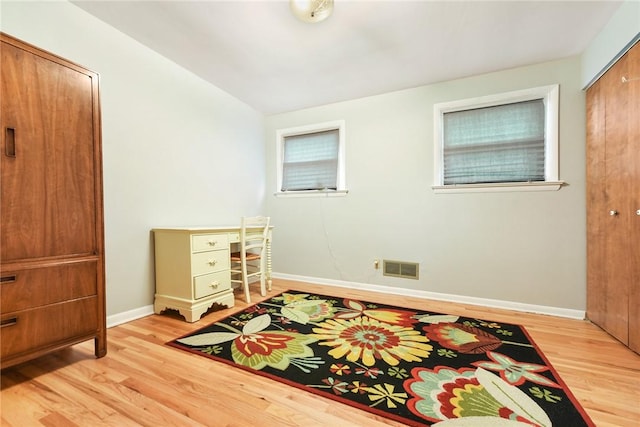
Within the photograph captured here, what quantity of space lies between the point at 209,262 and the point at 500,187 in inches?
111

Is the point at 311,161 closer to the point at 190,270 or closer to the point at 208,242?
the point at 208,242

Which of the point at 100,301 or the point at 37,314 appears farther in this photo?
the point at 100,301

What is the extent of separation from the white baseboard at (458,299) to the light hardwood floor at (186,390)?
17.4 inches

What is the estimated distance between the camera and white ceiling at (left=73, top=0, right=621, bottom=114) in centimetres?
177

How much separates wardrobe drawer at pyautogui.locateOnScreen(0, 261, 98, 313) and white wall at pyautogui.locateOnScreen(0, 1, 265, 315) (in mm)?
590

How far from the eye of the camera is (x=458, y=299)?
263 centimetres

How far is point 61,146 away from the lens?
4.63 feet

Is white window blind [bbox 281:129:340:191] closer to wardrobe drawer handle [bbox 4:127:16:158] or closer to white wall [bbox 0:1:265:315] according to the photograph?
white wall [bbox 0:1:265:315]

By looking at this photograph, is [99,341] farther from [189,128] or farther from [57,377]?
[189,128]

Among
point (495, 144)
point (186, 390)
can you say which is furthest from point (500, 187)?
point (186, 390)

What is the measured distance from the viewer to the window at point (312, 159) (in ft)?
10.8

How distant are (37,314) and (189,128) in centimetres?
193

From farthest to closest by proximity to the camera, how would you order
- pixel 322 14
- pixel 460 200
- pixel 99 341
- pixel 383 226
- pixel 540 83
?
pixel 383 226, pixel 460 200, pixel 540 83, pixel 322 14, pixel 99 341

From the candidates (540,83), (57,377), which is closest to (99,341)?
(57,377)
